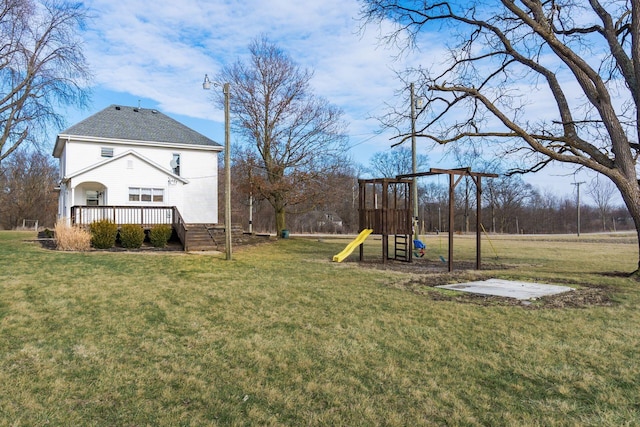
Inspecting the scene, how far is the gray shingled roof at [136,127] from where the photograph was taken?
76.2 ft

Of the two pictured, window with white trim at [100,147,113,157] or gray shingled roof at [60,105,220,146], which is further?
gray shingled roof at [60,105,220,146]

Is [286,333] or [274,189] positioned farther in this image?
[274,189]

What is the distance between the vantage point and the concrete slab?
8.56 metres

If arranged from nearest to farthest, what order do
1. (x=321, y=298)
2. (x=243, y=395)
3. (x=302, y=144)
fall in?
(x=243, y=395) < (x=321, y=298) < (x=302, y=144)

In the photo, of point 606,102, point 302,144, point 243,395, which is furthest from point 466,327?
point 302,144

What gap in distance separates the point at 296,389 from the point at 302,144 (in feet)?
76.0

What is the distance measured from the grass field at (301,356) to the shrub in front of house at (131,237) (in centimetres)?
778

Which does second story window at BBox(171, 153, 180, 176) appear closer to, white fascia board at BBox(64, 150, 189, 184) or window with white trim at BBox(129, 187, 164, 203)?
white fascia board at BBox(64, 150, 189, 184)

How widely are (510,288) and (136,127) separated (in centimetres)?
2248

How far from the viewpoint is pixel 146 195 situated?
72.5 feet

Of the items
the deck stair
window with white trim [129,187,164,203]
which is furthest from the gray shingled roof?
the deck stair

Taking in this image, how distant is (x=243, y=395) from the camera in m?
4.03

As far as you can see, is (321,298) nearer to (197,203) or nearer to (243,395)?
(243,395)

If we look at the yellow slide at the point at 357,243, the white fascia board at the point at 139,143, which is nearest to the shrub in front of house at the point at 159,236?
the yellow slide at the point at 357,243
